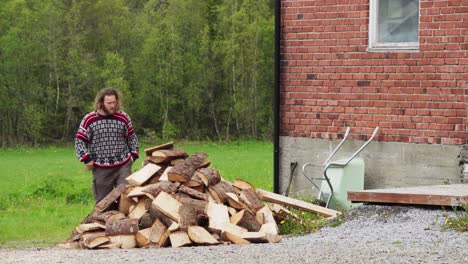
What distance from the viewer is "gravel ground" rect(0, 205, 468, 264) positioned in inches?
357

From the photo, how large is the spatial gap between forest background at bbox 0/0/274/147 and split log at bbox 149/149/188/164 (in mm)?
40743

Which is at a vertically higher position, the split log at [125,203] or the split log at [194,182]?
the split log at [194,182]

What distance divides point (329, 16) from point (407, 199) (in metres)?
4.45

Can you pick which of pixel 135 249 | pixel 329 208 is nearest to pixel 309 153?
pixel 329 208

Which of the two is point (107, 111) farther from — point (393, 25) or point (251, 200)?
point (393, 25)

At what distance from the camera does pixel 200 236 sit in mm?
10727

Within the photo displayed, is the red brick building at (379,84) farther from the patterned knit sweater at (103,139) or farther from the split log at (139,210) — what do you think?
the split log at (139,210)

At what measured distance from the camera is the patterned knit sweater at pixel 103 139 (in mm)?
12492

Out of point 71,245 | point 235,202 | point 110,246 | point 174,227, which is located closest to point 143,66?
point 235,202

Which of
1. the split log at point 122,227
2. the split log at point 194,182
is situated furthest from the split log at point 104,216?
the split log at point 194,182

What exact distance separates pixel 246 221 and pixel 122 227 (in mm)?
1253

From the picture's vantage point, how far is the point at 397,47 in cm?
1426

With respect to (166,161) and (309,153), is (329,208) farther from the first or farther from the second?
(166,161)

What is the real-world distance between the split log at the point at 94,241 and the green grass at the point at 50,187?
2.57 m
